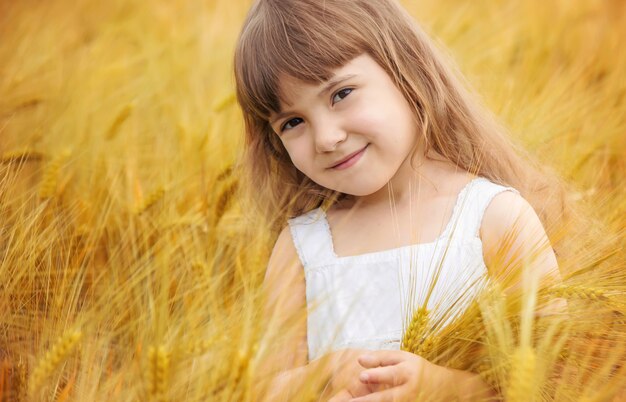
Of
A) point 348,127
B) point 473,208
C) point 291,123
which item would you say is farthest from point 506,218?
point 291,123

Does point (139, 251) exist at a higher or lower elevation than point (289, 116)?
lower

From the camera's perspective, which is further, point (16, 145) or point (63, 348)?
point (16, 145)

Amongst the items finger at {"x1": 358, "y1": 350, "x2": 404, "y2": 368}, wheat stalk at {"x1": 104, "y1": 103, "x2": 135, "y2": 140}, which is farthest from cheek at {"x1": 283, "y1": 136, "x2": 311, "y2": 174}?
wheat stalk at {"x1": 104, "y1": 103, "x2": 135, "y2": 140}

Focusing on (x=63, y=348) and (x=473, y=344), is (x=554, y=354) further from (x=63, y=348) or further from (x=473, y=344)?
(x=63, y=348)

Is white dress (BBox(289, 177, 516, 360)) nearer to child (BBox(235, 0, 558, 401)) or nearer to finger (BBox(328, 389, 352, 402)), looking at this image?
child (BBox(235, 0, 558, 401))

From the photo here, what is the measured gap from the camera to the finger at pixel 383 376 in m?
1.04

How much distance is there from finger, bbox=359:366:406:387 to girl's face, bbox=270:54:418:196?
1.29 feet

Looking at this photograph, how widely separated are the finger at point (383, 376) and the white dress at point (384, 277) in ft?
0.67

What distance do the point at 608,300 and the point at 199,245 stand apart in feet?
2.72

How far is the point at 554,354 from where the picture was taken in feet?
2.95

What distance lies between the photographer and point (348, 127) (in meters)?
1.29

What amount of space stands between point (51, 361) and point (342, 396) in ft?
1.44

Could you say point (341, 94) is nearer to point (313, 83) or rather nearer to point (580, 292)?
point (313, 83)

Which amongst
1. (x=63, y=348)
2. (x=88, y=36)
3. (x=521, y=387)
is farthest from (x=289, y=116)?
(x=88, y=36)
